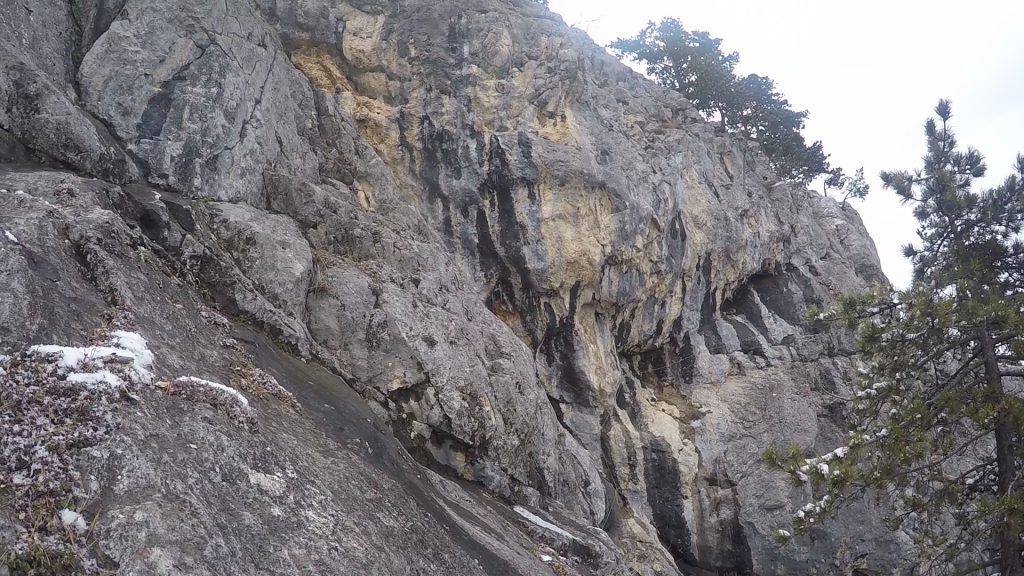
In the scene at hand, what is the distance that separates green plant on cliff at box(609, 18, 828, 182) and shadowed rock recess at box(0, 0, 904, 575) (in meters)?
3.69

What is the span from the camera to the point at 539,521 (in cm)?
Answer: 1198

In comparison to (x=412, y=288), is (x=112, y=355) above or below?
below

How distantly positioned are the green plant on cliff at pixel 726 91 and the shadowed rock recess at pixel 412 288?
3.69 metres

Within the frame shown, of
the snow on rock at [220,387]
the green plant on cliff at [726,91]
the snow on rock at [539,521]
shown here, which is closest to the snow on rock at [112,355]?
the snow on rock at [220,387]

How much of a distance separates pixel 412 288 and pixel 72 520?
9.81 meters

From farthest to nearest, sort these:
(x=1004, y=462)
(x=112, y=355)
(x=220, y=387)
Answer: (x=1004, y=462)
(x=220, y=387)
(x=112, y=355)

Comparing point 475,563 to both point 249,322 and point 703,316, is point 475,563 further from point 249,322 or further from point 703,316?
point 703,316


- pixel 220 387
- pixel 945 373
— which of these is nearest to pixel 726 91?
pixel 945 373

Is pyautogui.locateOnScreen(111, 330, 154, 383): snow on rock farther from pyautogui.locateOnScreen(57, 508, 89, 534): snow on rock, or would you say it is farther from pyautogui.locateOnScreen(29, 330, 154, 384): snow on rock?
pyautogui.locateOnScreen(57, 508, 89, 534): snow on rock

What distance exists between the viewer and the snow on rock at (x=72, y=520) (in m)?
4.38

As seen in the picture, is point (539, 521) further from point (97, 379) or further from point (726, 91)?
point (726, 91)

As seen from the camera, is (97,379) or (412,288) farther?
(412,288)

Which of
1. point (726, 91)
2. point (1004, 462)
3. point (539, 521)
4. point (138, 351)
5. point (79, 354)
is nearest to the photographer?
point (79, 354)

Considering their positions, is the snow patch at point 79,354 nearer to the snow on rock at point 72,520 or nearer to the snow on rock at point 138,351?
the snow on rock at point 138,351
